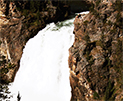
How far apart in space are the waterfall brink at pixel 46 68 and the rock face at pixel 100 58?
56.5 inches

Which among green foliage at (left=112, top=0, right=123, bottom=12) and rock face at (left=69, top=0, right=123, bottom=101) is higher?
green foliage at (left=112, top=0, right=123, bottom=12)

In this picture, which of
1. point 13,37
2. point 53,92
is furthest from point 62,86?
point 13,37

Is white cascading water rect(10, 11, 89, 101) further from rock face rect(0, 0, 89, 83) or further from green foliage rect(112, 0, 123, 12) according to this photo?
green foliage rect(112, 0, 123, 12)

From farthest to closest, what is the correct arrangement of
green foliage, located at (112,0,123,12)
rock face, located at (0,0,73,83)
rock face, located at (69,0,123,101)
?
rock face, located at (0,0,73,83)
green foliage, located at (112,0,123,12)
rock face, located at (69,0,123,101)

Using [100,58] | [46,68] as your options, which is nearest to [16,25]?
[46,68]

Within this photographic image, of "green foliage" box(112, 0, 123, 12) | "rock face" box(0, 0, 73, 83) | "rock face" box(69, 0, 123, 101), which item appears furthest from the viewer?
"rock face" box(0, 0, 73, 83)

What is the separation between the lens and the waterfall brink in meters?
12.4

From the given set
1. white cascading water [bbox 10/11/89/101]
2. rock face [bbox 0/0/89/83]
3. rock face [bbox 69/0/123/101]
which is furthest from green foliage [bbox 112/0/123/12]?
rock face [bbox 0/0/89/83]

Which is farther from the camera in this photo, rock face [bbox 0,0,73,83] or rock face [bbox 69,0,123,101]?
rock face [bbox 0,0,73,83]

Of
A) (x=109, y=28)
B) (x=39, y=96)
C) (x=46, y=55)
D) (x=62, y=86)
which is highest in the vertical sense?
(x=109, y=28)

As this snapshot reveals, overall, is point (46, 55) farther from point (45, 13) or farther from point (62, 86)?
point (45, 13)

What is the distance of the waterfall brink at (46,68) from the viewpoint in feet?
40.6

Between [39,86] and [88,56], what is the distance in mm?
5530

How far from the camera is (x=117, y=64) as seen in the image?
10125mm
